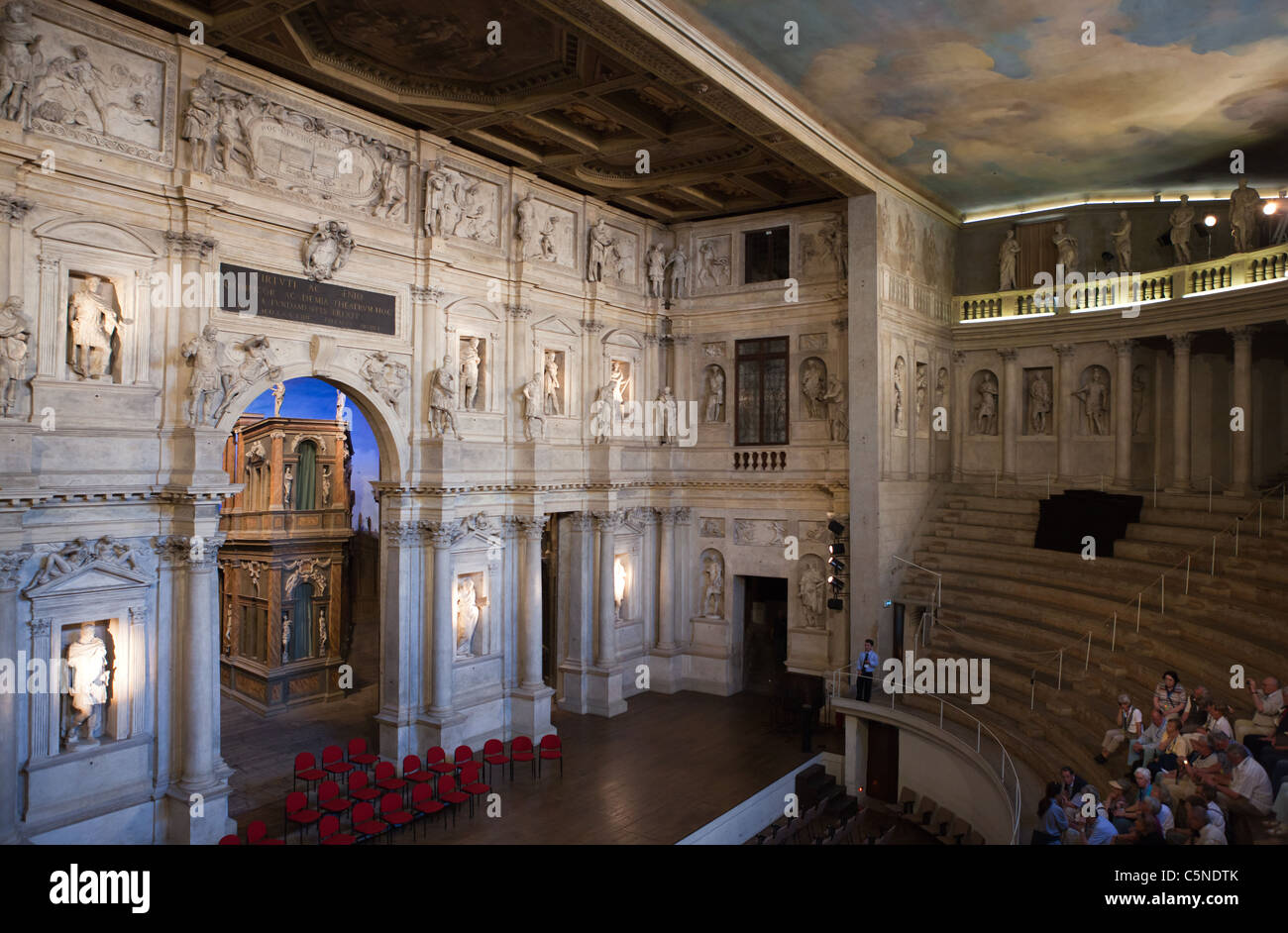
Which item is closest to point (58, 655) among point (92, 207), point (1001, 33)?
point (92, 207)

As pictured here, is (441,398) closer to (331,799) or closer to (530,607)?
(530,607)

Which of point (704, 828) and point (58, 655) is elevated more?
point (58, 655)

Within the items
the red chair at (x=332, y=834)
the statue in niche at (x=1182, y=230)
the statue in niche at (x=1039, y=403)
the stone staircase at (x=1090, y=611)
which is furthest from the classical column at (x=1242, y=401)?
the red chair at (x=332, y=834)

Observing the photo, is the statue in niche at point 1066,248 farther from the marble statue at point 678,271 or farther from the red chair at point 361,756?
the red chair at point 361,756

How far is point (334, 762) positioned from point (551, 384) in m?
9.14

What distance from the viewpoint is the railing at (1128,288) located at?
17750 millimetres

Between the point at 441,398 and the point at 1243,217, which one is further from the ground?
the point at 1243,217

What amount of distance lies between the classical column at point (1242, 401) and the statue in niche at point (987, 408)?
5400 millimetres

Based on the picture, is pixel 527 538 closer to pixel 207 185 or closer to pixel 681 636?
pixel 681 636

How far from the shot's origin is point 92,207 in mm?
12195

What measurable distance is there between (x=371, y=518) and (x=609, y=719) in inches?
401

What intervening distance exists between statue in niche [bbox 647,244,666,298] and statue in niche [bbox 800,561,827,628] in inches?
315

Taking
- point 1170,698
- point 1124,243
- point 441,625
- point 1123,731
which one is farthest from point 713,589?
point 1124,243

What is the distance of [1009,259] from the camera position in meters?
22.0
